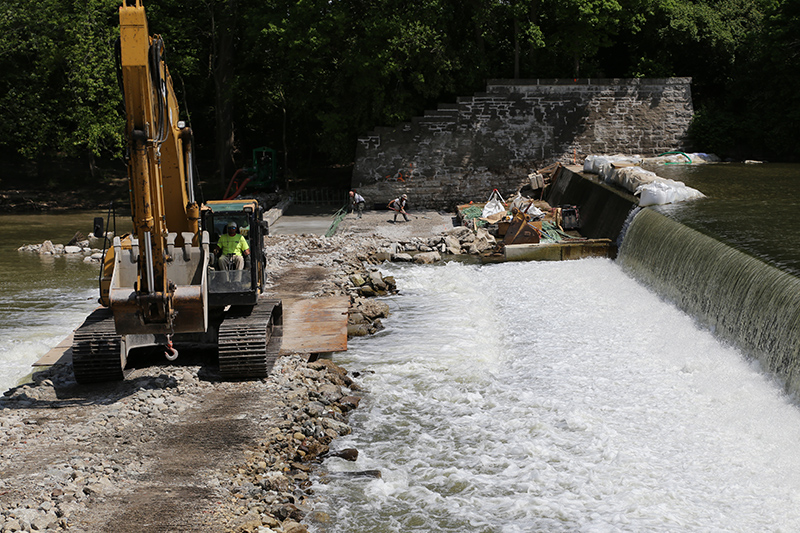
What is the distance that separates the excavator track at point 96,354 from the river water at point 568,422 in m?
3.86

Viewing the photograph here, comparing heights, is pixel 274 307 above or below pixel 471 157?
below

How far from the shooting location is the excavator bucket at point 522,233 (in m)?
22.9

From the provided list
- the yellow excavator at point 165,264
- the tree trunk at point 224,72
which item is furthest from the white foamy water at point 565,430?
the tree trunk at point 224,72

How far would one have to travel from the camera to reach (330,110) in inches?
1286

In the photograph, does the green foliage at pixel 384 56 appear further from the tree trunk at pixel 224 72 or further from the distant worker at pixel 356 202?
the distant worker at pixel 356 202

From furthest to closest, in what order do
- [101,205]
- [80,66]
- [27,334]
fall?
1. [101,205]
2. [80,66]
3. [27,334]

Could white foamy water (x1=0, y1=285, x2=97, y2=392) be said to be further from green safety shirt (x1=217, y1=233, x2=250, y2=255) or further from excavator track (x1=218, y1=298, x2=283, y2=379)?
green safety shirt (x1=217, y1=233, x2=250, y2=255)

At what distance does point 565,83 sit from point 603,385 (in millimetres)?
22040

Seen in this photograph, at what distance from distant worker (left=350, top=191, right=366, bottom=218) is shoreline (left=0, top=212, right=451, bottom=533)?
16.5m

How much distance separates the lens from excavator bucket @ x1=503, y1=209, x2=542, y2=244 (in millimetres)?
22891

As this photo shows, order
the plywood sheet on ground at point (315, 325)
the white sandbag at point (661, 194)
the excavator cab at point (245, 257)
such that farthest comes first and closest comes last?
the white sandbag at point (661, 194)
the plywood sheet on ground at point (315, 325)
the excavator cab at point (245, 257)

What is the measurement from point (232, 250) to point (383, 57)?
60.6 feet

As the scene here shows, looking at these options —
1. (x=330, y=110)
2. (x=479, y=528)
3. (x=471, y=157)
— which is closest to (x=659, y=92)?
(x=471, y=157)

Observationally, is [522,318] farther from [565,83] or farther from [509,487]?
[565,83]
